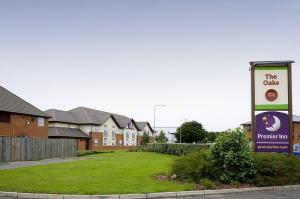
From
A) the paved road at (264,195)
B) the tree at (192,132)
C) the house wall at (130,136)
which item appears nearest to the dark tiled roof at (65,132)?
the house wall at (130,136)

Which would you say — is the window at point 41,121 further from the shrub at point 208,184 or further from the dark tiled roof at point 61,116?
the shrub at point 208,184

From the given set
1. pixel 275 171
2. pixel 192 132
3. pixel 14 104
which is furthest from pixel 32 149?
pixel 192 132

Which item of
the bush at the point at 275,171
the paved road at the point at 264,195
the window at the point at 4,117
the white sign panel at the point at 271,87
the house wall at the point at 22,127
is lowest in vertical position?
the paved road at the point at 264,195

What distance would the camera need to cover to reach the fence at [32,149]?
34.9m

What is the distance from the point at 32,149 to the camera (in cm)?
3888

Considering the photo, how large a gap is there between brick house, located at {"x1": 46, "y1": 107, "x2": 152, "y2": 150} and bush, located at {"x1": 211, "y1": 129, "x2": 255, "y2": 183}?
53337 millimetres

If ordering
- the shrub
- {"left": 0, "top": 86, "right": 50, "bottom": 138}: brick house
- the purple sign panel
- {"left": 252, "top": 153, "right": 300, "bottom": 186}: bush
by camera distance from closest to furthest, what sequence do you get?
the shrub < {"left": 252, "top": 153, "right": 300, "bottom": 186}: bush < the purple sign panel < {"left": 0, "top": 86, "right": 50, "bottom": 138}: brick house

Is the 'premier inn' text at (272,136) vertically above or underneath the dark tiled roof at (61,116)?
underneath

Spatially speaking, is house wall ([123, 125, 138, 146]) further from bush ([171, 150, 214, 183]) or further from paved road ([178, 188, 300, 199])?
paved road ([178, 188, 300, 199])

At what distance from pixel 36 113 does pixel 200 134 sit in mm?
49299

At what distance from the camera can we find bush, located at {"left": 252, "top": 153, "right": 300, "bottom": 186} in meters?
14.4

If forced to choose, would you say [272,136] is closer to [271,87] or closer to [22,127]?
[271,87]

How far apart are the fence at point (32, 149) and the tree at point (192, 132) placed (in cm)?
4752

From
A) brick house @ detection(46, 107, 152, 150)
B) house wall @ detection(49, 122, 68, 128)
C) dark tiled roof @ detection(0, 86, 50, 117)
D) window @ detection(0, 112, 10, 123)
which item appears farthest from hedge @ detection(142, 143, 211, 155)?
house wall @ detection(49, 122, 68, 128)
